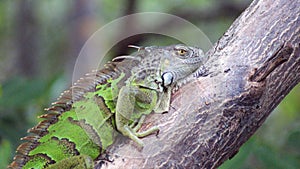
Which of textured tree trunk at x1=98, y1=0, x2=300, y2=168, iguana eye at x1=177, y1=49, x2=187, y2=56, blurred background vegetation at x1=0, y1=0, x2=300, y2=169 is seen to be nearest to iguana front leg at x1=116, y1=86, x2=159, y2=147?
textured tree trunk at x1=98, y1=0, x2=300, y2=168

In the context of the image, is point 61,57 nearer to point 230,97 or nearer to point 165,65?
point 165,65

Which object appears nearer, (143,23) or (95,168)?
(95,168)

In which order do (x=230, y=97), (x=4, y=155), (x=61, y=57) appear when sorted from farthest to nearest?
(x=61, y=57) → (x=4, y=155) → (x=230, y=97)

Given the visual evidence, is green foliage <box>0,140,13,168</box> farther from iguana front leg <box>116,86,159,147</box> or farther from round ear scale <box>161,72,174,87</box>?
round ear scale <box>161,72,174,87</box>

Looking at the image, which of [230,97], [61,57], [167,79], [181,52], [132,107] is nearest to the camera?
[230,97]

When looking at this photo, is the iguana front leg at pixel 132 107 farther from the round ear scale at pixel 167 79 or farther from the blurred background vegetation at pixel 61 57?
the blurred background vegetation at pixel 61 57

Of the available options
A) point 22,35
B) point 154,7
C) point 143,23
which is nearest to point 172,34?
point 143,23

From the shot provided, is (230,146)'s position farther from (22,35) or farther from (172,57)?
(22,35)

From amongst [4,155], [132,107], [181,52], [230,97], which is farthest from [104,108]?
[4,155]

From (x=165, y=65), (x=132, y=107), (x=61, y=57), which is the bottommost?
(x=132, y=107)
